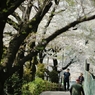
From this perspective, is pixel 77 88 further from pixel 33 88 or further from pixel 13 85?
pixel 33 88

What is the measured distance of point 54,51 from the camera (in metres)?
36.1

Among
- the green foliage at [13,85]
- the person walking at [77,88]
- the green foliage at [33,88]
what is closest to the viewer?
the person walking at [77,88]

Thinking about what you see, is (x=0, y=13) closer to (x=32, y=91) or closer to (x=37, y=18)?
(x=37, y=18)

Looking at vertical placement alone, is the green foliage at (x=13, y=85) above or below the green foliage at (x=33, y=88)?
above

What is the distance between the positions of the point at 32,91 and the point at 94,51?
49.9 ft

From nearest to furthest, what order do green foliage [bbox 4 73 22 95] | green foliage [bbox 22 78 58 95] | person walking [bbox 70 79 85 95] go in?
person walking [bbox 70 79 85 95] → green foliage [bbox 4 73 22 95] → green foliage [bbox 22 78 58 95]

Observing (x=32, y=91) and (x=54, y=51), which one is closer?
(x=32, y=91)

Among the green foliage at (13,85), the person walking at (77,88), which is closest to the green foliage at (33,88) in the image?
the green foliage at (13,85)

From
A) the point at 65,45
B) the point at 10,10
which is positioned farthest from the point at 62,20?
the point at 10,10

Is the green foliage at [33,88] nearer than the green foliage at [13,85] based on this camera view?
No

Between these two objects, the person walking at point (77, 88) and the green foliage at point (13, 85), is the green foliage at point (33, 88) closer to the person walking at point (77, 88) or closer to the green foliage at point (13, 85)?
the green foliage at point (13, 85)

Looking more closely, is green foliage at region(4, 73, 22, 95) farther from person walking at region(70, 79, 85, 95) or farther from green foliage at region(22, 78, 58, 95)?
person walking at region(70, 79, 85, 95)

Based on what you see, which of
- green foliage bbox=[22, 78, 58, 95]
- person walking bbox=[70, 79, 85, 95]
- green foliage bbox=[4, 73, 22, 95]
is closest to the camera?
person walking bbox=[70, 79, 85, 95]

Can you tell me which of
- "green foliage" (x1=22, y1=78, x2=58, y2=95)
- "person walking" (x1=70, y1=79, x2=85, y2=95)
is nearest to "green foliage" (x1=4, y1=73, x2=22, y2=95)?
"green foliage" (x1=22, y1=78, x2=58, y2=95)
